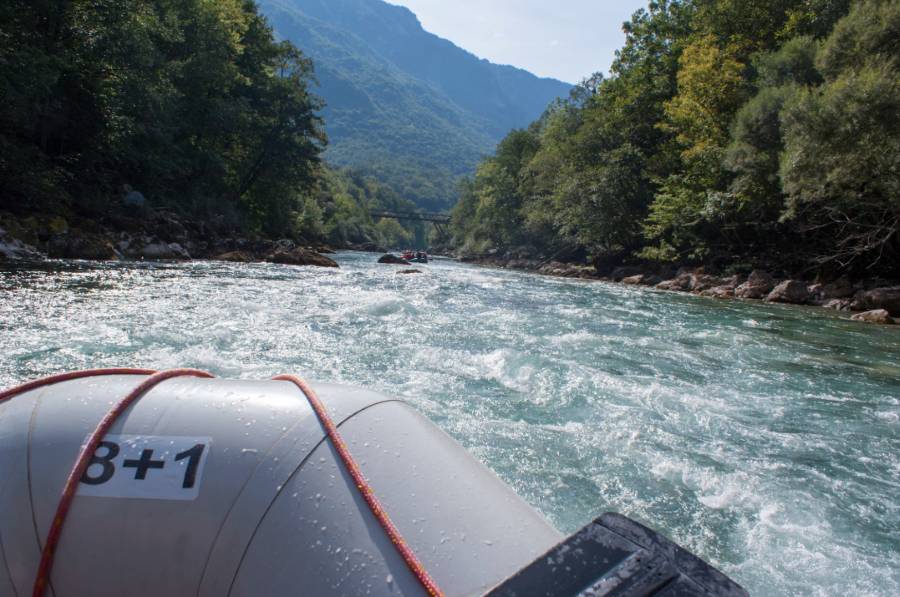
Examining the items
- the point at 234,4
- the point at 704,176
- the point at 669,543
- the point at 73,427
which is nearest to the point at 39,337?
the point at 73,427

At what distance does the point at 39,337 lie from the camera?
6.04m

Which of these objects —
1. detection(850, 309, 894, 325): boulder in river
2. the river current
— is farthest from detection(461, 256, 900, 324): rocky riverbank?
the river current

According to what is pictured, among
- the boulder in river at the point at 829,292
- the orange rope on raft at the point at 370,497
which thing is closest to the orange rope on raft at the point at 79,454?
the orange rope on raft at the point at 370,497

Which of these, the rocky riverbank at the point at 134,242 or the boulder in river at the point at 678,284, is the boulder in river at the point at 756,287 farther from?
the rocky riverbank at the point at 134,242

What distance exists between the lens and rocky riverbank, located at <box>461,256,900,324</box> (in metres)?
13.7

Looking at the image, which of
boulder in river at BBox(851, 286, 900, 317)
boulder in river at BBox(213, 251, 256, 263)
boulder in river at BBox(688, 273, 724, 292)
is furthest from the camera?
boulder in river at BBox(688, 273, 724, 292)

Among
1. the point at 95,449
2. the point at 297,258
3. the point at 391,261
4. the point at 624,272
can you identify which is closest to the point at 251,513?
the point at 95,449

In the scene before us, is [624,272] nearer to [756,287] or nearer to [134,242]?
[756,287]

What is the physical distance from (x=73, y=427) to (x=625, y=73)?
38.7 metres

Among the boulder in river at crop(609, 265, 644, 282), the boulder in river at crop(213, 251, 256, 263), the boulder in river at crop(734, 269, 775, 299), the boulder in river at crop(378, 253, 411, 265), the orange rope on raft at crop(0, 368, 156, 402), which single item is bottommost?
the boulder in river at crop(378, 253, 411, 265)

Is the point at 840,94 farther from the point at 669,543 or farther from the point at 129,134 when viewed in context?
the point at 129,134

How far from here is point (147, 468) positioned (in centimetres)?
154

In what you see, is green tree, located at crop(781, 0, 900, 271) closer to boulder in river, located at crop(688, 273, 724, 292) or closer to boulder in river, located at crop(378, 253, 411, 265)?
boulder in river, located at crop(688, 273, 724, 292)

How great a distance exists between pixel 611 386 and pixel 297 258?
1757cm
